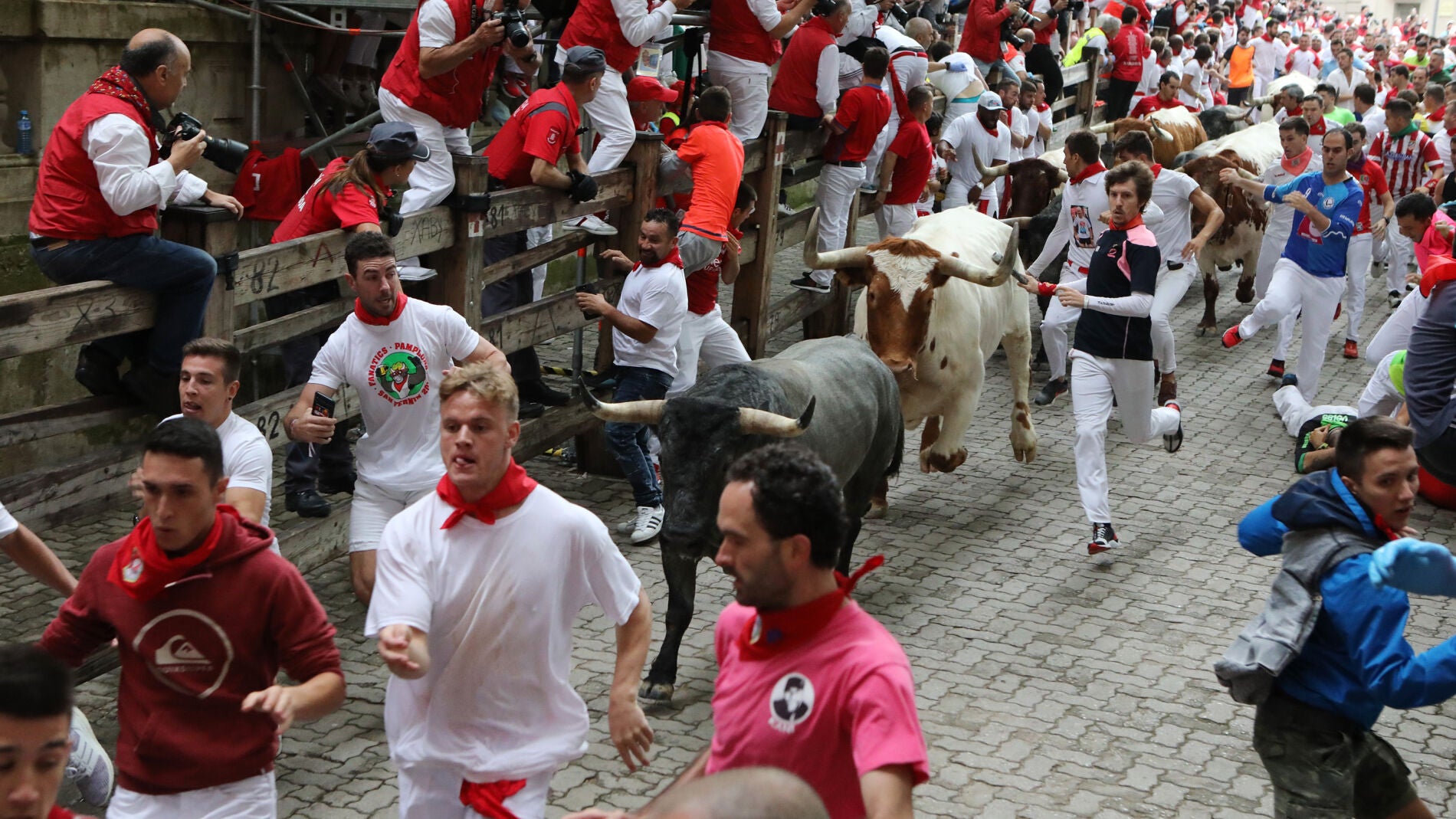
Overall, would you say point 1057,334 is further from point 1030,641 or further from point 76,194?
point 76,194

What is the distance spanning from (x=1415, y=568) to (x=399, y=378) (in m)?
4.06

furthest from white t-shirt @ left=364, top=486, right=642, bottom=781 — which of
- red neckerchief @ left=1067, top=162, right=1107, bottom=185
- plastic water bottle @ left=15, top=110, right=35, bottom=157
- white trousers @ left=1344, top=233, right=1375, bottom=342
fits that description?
white trousers @ left=1344, top=233, right=1375, bottom=342

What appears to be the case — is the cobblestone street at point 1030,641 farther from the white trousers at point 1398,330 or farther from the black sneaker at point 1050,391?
the white trousers at point 1398,330

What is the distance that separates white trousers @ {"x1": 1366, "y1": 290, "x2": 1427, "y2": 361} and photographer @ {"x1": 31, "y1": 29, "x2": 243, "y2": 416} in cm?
729

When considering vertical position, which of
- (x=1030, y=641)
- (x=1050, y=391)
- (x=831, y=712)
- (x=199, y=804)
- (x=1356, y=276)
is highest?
(x=831, y=712)

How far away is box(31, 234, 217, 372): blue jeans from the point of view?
6512mm

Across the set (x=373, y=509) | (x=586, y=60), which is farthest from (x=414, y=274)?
(x=373, y=509)

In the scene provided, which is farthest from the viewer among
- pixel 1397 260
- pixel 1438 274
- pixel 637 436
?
pixel 1397 260

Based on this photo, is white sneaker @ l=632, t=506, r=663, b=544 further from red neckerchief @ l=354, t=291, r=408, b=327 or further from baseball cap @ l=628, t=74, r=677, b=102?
baseball cap @ l=628, t=74, r=677, b=102

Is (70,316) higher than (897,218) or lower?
higher

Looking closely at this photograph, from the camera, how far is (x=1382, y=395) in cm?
1015

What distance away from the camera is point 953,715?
7145 mm

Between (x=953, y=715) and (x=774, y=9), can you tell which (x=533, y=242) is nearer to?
(x=774, y=9)

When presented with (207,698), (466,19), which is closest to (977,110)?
(466,19)
